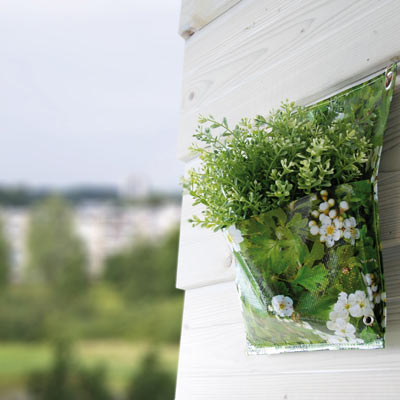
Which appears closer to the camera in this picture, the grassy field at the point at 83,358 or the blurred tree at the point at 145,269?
the grassy field at the point at 83,358

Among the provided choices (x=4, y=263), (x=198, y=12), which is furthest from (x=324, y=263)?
(x=4, y=263)

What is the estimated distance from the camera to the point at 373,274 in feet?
1.51

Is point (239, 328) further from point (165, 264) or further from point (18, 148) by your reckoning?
point (18, 148)

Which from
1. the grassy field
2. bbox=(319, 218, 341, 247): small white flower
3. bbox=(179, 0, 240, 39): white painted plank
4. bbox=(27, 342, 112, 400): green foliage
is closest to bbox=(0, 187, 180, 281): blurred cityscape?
the grassy field

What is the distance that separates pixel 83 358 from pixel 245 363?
6095 millimetres

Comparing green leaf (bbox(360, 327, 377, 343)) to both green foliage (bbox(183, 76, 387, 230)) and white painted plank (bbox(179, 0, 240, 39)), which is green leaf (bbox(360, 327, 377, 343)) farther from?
white painted plank (bbox(179, 0, 240, 39))

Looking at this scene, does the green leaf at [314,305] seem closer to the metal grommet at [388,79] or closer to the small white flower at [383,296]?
the small white flower at [383,296]

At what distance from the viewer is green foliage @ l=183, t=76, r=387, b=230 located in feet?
1.61

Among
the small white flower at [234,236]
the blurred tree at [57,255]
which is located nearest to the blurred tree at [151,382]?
the blurred tree at [57,255]

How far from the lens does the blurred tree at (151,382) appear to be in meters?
6.08

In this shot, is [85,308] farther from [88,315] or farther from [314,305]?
[314,305]

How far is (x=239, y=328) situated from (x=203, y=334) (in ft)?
0.28

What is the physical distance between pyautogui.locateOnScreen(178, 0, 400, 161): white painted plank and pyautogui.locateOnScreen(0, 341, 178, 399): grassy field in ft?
18.9

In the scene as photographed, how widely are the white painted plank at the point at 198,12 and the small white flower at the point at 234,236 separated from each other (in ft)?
1.48
